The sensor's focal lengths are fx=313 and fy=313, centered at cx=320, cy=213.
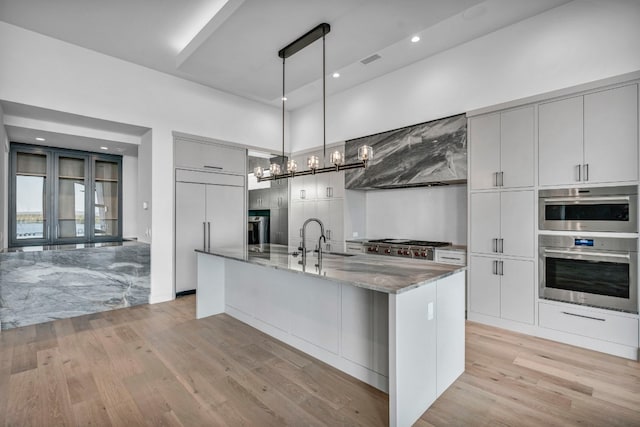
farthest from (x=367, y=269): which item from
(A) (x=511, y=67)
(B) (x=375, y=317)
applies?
(A) (x=511, y=67)

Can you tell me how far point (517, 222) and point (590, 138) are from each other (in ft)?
3.18

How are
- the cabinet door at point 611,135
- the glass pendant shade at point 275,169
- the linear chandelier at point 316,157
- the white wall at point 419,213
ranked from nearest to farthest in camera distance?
the cabinet door at point 611,135 → the linear chandelier at point 316,157 → the glass pendant shade at point 275,169 → the white wall at point 419,213

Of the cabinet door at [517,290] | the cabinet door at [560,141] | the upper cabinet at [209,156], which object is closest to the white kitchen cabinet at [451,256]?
the cabinet door at [517,290]

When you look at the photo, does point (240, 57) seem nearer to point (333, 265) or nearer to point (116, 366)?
point (333, 265)

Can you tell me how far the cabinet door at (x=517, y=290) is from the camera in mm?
3186

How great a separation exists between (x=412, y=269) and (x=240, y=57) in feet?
9.62

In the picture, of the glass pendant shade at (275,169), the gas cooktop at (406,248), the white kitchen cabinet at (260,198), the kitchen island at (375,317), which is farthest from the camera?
the white kitchen cabinet at (260,198)

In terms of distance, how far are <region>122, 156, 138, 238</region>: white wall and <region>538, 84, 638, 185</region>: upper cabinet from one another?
226 inches

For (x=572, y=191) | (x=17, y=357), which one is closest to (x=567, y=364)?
(x=572, y=191)

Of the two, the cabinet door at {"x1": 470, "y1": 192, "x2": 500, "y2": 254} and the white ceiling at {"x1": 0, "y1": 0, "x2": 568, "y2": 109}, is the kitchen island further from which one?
the white ceiling at {"x1": 0, "y1": 0, "x2": 568, "y2": 109}

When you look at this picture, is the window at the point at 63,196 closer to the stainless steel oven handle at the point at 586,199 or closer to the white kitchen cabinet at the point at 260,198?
the white kitchen cabinet at the point at 260,198

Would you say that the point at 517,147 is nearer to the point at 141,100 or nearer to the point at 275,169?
the point at 275,169

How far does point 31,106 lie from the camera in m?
3.47

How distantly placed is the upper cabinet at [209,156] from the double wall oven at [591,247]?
168 inches
